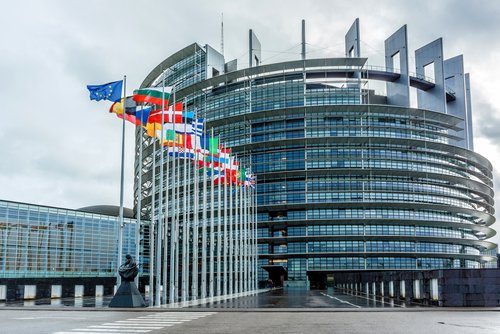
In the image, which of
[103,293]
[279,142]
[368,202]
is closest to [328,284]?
[368,202]

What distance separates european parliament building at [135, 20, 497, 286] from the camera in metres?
102

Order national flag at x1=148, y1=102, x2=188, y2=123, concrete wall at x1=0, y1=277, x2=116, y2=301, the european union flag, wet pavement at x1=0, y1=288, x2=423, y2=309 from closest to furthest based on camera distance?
wet pavement at x1=0, y1=288, x2=423, y2=309 < the european union flag < national flag at x1=148, y1=102, x2=188, y2=123 < concrete wall at x1=0, y1=277, x2=116, y2=301

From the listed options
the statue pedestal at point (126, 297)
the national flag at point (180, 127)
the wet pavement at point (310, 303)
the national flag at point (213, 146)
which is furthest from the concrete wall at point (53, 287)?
the statue pedestal at point (126, 297)

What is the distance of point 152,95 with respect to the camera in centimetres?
4012

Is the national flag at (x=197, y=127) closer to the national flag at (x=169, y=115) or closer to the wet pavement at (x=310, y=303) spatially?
the national flag at (x=169, y=115)

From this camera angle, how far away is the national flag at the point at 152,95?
3969cm

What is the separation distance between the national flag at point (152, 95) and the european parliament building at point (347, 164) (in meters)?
58.1

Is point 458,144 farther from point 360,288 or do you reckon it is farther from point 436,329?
point 436,329

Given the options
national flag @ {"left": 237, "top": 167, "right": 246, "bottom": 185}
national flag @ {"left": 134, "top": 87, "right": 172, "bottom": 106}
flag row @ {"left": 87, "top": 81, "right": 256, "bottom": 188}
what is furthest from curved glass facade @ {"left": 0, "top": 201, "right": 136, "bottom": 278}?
national flag @ {"left": 134, "top": 87, "right": 172, "bottom": 106}

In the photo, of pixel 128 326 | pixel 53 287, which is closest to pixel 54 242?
pixel 53 287

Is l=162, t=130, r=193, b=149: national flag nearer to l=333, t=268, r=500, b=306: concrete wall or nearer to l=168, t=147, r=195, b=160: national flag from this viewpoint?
l=168, t=147, r=195, b=160: national flag

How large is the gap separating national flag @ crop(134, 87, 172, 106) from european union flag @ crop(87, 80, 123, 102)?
1.83 meters

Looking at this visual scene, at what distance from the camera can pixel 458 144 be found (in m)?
120

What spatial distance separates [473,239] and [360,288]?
5123 centimetres
